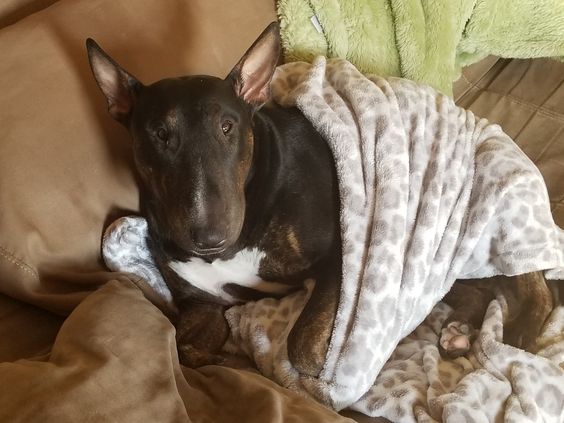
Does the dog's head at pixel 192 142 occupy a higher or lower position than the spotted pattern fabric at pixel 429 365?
higher

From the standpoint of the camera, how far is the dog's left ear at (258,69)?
1688 mm

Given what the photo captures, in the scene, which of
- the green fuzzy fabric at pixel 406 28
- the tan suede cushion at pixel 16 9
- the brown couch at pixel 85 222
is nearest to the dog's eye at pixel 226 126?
the brown couch at pixel 85 222

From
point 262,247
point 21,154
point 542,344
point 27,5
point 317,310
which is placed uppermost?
point 27,5

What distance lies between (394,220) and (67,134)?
821 millimetres

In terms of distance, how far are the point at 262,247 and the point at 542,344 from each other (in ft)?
2.45

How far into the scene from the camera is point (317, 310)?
1702mm

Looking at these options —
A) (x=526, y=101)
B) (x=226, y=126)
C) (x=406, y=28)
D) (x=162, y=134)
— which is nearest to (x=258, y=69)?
(x=226, y=126)

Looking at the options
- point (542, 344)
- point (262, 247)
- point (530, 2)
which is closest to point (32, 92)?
point (262, 247)

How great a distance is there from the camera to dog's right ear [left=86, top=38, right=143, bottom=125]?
1607mm

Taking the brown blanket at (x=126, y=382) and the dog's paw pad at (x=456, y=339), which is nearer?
the brown blanket at (x=126, y=382)

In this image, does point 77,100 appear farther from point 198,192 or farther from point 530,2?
point 530,2

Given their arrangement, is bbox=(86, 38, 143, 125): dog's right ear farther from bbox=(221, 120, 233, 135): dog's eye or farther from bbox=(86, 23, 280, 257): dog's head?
bbox=(221, 120, 233, 135): dog's eye

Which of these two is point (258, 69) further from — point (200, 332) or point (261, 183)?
point (200, 332)

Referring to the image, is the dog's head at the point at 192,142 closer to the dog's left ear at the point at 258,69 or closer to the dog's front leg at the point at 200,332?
the dog's left ear at the point at 258,69
